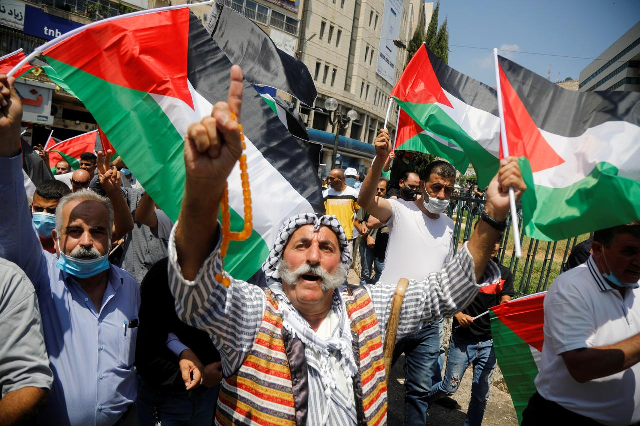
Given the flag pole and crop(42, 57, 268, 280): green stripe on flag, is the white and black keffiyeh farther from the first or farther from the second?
the flag pole

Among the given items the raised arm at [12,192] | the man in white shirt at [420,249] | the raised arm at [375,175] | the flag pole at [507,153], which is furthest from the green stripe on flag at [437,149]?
the raised arm at [12,192]

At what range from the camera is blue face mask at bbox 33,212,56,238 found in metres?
3.34

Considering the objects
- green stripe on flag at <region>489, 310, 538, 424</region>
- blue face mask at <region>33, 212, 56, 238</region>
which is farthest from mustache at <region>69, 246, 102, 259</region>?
green stripe on flag at <region>489, 310, 538, 424</region>

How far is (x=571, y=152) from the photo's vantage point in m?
2.86

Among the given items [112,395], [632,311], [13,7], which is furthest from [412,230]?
[13,7]

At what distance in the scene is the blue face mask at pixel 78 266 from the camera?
2398 millimetres

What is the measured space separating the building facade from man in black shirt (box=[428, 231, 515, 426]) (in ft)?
216

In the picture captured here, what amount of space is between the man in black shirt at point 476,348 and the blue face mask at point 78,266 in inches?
123

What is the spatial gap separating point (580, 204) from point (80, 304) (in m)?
2.68

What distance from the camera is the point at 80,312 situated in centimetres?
236

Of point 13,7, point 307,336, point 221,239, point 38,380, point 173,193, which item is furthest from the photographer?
point 13,7

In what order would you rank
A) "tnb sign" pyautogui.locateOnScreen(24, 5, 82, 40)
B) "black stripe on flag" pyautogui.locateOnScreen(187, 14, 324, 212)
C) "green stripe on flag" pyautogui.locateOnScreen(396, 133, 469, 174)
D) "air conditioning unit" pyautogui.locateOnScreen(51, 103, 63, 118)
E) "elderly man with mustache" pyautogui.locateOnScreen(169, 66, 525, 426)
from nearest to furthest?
"elderly man with mustache" pyautogui.locateOnScreen(169, 66, 525, 426) → "black stripe on flag" pyautogui.locateOnScreen(187, 14, 324, 212) → "green stripe on flag" pyautogui.locateOnScreen(396, 133, 469, 174) → "tnb sign" pyautogui.locateOnScreen(24, 5, 82, 40) → "air conditioning unit" pyautogui.locateOnScreen(51, 103, 63, 118)

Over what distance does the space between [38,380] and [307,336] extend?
1.06 m

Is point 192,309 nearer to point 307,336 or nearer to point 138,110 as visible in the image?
point 307,336
